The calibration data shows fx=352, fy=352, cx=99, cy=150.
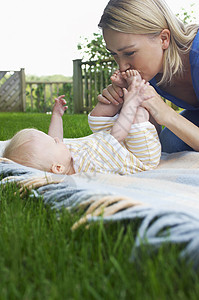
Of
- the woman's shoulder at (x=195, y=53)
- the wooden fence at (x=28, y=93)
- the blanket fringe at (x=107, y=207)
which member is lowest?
the wooden fence at (x=28, y=93)

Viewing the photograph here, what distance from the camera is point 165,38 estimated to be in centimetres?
193

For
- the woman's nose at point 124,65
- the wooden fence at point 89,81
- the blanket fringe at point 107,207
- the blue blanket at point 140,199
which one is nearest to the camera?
the blue blanket at point 140,199

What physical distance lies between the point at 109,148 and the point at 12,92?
34.0 feet

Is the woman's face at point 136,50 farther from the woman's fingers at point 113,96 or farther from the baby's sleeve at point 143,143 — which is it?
the baby's sleeve at point 143,143

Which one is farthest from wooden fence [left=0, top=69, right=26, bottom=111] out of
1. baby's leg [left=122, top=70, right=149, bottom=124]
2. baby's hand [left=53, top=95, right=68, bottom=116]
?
baby's leg [left=122, top=70, right=149, bottom=124]

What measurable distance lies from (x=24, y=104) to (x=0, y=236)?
10988mm

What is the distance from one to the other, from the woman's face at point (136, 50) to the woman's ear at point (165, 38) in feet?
0.06

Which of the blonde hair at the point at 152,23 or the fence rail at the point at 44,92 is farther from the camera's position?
the fence rail at the point at 44,92

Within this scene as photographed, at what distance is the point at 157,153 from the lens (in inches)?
73.1

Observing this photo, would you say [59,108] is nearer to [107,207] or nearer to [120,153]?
Answer: [120,153]

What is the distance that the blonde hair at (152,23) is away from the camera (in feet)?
5.97

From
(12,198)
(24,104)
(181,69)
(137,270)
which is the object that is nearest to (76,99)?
(24,104)

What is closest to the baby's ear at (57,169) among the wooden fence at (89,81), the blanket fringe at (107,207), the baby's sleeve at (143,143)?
the baby's sleeve at (143,143)

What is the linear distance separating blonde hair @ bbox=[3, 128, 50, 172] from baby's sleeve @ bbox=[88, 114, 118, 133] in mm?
410
